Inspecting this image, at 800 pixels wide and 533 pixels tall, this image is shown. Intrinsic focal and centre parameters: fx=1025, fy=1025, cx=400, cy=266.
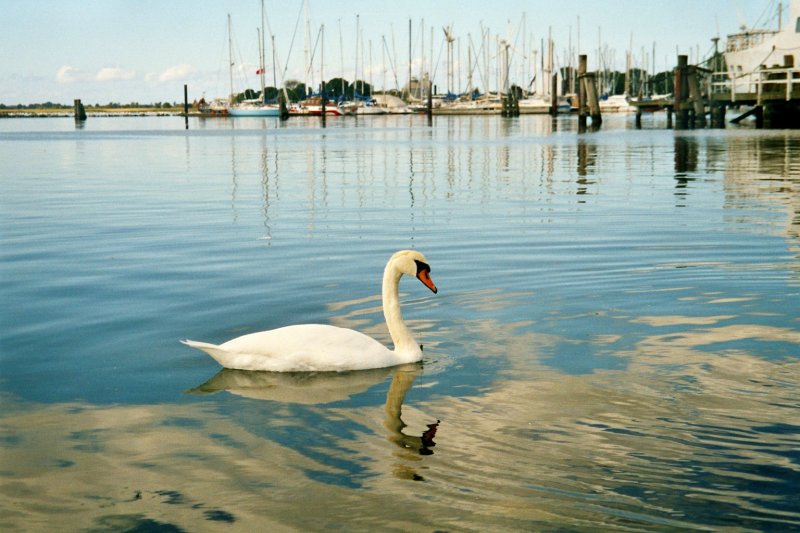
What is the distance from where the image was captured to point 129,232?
18.0 meters

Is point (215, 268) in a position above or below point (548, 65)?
below

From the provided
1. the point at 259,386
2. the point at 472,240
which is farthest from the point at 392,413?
the point at 472,240

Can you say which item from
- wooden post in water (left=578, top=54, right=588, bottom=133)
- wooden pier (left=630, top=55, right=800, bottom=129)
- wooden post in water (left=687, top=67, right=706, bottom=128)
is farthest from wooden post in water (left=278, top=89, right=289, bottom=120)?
wooden post in water (left=687, top=67, right=706, bottom=128)

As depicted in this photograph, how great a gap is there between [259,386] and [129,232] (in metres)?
10.5

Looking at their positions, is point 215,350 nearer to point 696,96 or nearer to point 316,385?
point 316,385

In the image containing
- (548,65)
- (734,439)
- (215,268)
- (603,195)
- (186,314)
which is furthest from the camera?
(548,65)

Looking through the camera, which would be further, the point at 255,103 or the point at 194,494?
the point at 255,103

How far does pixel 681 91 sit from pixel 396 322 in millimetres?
64281

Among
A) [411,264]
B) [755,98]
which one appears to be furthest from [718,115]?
[411,264]

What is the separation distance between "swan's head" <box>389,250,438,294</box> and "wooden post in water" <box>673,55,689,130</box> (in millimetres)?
61858

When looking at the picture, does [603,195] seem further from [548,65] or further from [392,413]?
[548,65]

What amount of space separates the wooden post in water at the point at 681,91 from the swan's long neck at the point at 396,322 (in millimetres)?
61996

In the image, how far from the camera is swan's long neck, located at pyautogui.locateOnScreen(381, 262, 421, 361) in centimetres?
868

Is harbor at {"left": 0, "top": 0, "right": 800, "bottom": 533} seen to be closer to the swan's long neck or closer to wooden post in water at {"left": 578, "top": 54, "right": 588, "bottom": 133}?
the swan's long neck
